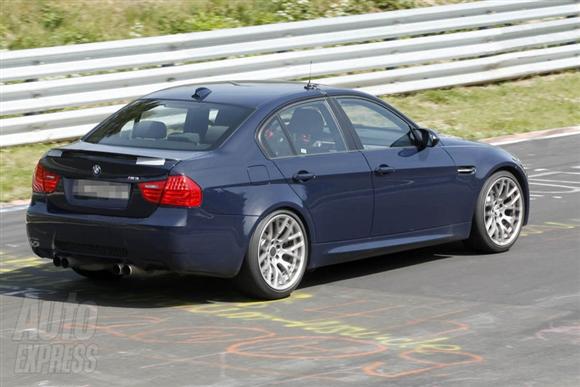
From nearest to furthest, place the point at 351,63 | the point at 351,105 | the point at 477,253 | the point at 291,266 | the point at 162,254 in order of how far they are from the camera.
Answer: the point at 162,254 → the point at 291,266 → the point at 351,105 → the point at 477,253 → the point at 351,63

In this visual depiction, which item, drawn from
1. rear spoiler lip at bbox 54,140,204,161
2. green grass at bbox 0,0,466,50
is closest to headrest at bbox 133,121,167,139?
rear spoiler lip at bbox 54,140,204,161

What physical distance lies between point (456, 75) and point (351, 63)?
208 centimetres

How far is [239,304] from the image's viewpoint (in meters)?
8.80

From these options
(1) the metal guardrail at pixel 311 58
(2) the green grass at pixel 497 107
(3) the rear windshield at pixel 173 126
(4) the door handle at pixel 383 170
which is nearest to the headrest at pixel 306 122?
(3) the rear windshield at pixel 173 126

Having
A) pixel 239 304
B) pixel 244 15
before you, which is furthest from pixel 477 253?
pixel 244 15

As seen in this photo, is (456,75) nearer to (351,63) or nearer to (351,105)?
(351,63)

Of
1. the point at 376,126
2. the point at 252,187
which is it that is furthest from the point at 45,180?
the point at 376,126

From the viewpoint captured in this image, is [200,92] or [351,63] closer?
[200,92]

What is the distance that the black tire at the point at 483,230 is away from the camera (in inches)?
406

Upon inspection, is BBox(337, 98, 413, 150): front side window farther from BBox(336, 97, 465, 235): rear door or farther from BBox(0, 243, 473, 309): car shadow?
BBox(0, 243, 473, 309): car shadow

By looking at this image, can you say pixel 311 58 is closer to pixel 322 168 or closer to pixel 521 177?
pixel 521 177

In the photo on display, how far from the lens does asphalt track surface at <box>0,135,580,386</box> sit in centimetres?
697

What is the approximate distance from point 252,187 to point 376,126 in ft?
5.28

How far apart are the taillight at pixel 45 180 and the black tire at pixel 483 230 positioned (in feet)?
11.0
